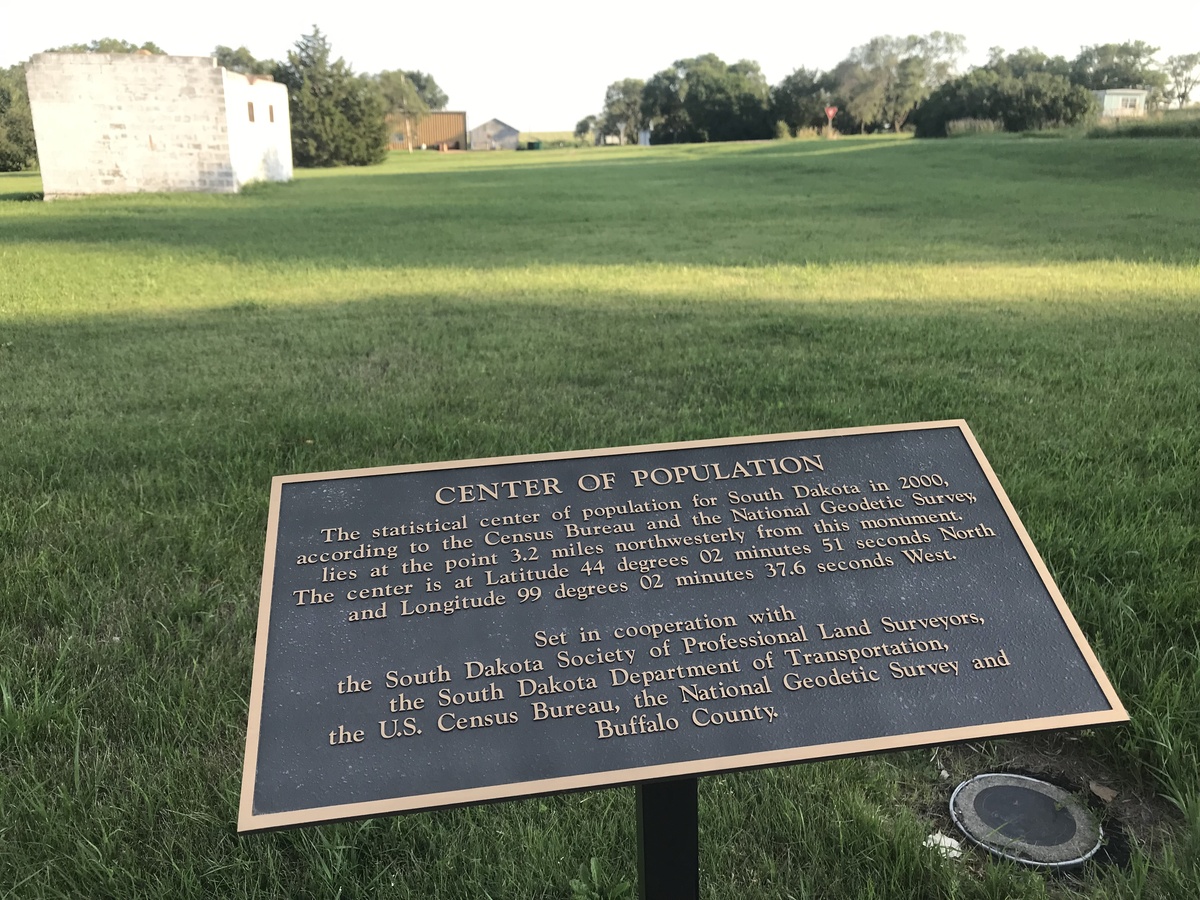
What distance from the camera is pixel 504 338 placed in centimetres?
672

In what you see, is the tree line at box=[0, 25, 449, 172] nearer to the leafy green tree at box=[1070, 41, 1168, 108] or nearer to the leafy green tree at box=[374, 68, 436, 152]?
the leafy green tree at box=[374, 68, 436, 152]

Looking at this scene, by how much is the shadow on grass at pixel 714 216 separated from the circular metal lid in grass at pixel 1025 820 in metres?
8.37

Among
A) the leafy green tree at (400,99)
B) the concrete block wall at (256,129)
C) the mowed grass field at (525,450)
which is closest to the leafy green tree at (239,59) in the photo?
the leafy green tree at (400,99)

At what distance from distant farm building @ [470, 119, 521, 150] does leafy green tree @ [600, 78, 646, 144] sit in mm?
22605

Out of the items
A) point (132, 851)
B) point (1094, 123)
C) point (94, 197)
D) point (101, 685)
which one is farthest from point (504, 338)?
→ point (1094, 123)

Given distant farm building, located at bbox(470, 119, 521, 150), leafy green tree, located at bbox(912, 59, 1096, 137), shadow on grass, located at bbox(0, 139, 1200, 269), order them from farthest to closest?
distant farm building, located at bbox(470, 119, 521, 150), leafy green tree, located at bbox(912, 59, 1096, 137), shadow on grass, located at bbox(0, 139, 1200, 269)

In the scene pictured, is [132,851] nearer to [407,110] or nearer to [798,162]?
[798,162]

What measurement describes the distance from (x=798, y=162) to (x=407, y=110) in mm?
53093

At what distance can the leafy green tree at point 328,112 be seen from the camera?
42.2 meters

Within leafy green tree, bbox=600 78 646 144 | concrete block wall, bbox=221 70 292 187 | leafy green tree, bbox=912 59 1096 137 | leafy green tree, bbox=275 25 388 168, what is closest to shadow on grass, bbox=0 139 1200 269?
concrete block wall, bbox=221 70 292 187

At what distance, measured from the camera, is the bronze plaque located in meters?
1.82

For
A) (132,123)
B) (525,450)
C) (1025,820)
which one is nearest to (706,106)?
(132,123)

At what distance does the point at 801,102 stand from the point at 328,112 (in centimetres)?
2743

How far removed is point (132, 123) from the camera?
79.7 feet
